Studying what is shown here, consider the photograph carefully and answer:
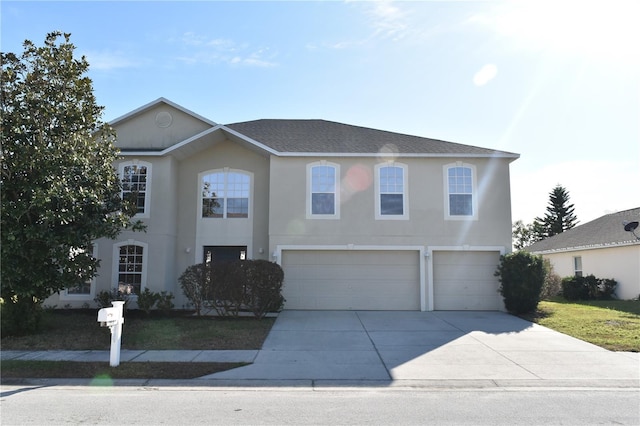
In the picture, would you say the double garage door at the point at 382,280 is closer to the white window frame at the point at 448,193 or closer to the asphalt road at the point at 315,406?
the white window frame at the point at 448,193

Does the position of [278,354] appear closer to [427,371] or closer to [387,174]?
[427,371]

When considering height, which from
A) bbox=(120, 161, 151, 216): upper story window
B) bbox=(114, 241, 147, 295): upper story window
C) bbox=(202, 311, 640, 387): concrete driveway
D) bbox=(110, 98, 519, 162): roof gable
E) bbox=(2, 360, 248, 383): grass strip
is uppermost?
bbox=(110, 98, 519, 162): roof gable

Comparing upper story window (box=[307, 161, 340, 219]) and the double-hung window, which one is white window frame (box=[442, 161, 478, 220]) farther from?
the double-hung window

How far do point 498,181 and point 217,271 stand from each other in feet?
33.6

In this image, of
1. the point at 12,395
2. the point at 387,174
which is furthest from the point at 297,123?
the point at 12,395

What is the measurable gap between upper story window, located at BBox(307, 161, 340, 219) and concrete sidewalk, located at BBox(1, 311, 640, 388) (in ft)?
14.4

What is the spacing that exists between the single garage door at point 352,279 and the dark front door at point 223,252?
5.80ft

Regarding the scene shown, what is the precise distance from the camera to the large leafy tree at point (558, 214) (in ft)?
147

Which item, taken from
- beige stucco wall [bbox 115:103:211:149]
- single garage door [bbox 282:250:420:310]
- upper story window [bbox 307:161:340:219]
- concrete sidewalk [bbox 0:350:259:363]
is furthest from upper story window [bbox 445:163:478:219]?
concrete sidewalk [bbox 0:350:259:363]

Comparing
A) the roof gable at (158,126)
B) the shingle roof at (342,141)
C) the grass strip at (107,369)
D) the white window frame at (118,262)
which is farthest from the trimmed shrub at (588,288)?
the white window frame at (118,262)

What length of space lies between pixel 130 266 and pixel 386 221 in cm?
911

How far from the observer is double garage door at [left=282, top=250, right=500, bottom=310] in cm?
1581

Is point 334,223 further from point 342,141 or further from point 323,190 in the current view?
point 342,141

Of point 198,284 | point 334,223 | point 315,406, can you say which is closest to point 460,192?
point 334,223
